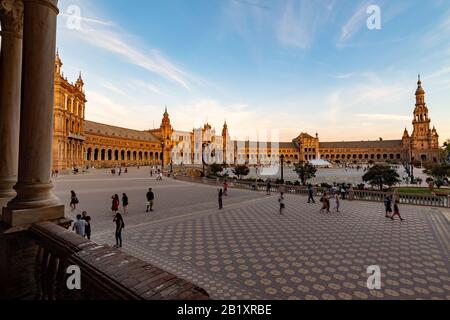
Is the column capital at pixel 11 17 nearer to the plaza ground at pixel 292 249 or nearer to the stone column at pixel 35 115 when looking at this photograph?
the stone column at pixel 35 115

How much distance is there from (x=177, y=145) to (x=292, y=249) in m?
113

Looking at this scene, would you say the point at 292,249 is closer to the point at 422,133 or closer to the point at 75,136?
the point at 75,136

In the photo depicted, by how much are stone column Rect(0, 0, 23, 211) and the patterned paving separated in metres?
4.37

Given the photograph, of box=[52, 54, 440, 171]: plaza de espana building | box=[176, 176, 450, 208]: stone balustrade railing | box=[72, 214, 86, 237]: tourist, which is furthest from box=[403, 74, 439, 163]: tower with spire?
box=[72, 214, 86, 237]: tourist

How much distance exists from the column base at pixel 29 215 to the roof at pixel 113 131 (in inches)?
3262

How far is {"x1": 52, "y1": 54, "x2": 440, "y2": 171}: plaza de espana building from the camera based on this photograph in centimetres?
5300

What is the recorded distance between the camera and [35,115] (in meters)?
4.24

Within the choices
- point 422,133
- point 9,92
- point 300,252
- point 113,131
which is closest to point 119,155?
point 113,131

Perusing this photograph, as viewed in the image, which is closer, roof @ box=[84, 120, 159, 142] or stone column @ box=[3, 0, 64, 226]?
stone column @ box=[3, 0, 64, 226]

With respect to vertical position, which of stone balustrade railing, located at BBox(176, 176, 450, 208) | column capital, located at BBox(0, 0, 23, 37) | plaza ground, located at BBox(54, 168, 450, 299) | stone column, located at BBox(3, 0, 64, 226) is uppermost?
column capital, located at BBox(0, 0, 23, 37)

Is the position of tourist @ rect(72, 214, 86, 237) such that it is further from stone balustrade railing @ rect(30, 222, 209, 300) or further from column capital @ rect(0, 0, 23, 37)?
column capital @ rect(0, 0, 23, 37)

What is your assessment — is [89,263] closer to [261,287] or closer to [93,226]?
[261,287]

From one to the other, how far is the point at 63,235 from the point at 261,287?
461 cm
